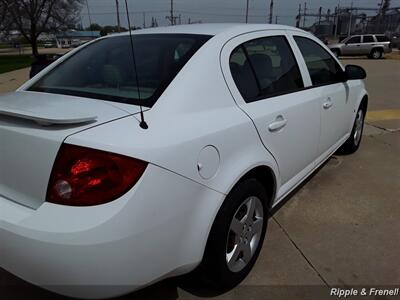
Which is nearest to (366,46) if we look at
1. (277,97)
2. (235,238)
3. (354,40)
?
(354,40)

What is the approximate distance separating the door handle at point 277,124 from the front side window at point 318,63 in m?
0.87

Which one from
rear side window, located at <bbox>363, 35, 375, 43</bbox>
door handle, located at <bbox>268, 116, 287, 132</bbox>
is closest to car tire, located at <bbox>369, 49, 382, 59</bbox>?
rear side window, located at <bbox>363, 35, 375, 43</bbox>

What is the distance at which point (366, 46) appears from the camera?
2814cm

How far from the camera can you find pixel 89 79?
253 cm

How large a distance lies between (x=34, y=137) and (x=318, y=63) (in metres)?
2.74

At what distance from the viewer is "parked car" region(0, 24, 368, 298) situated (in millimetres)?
1735

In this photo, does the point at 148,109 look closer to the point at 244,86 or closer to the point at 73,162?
the point at 73,162

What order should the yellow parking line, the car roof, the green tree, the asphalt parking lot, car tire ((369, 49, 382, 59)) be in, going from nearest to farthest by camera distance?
1. the asphalt parking lot
2. the car roof
3. the yellow parking line
4. car tire ((369, 49, 382, 59))
5. the green tree

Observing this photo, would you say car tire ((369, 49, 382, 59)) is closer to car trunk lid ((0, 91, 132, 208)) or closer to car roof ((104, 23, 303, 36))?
car roof ((104, 23, 303, 36))

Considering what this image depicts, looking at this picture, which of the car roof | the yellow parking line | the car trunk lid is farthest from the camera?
the yellow parking line

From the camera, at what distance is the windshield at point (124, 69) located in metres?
2.25

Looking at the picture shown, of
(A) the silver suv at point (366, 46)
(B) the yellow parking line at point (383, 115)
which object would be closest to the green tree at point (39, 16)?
(A) the silver suv at point (366, 46)

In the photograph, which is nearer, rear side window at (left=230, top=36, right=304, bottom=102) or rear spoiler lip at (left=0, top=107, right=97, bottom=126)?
rear spoiler lip at (left=0, top=107, right=97, bottom=126)

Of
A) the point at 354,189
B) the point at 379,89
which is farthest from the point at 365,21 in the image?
the point at 354,189
